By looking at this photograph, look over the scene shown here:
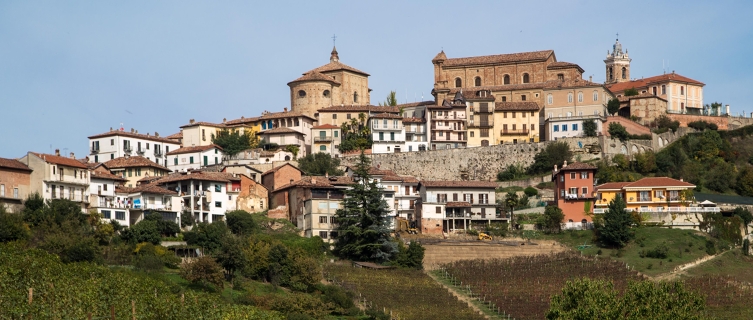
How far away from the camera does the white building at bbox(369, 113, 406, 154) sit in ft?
333

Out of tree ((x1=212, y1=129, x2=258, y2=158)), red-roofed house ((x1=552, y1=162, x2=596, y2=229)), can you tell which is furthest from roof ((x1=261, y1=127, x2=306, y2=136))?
red-roofed house ((x1=552, y1=162, x2=596, y2=229))

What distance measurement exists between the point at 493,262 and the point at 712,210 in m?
17.7

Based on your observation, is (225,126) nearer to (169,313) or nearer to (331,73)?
(331,73)

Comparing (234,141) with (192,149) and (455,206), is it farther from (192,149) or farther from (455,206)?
(455,206)

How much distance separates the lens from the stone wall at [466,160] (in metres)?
97.8

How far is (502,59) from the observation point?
11625 cm

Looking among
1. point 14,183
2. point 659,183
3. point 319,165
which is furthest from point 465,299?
point 319,165

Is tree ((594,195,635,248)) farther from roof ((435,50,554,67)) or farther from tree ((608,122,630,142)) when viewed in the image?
roof ((435,50,554,67))

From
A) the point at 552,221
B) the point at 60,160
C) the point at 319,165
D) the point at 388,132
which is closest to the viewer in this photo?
the point at 60,160

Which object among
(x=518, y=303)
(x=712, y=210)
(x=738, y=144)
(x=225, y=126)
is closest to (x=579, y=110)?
(x=738, y=144)

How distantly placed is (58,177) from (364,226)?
62.2 ft

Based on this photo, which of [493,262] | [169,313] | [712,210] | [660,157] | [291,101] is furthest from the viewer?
[291,101]

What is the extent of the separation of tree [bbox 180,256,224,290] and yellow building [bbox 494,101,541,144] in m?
44.0

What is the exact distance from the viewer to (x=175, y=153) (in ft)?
326
